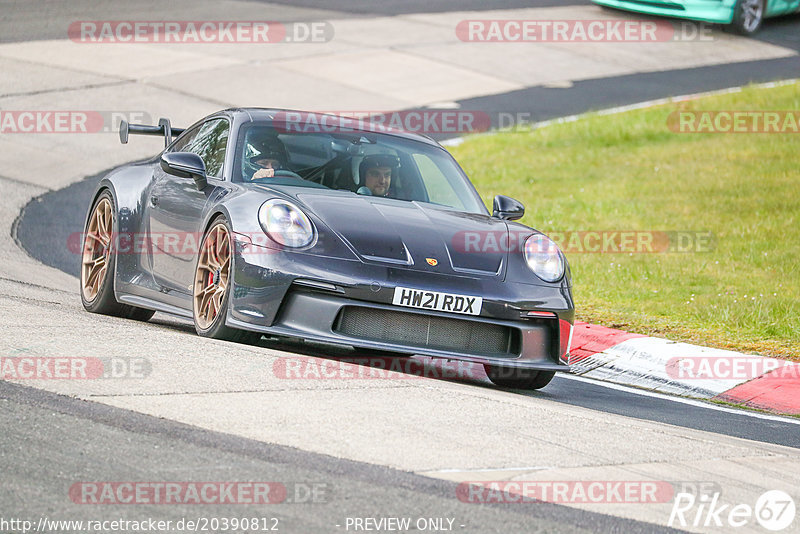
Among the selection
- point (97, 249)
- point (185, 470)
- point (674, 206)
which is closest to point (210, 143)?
point (97, 249)

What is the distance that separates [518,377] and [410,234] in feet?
3.96

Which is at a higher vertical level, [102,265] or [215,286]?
[215,286]

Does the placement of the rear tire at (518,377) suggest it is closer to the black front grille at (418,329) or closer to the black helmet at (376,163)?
the black front grille at (418,329)

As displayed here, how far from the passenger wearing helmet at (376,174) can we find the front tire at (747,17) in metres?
16.8

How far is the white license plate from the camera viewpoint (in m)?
6.38

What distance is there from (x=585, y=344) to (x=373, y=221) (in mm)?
2763

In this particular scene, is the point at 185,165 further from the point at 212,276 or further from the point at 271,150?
the point at 212,276

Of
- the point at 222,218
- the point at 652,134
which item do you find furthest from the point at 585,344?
the point at 652,134

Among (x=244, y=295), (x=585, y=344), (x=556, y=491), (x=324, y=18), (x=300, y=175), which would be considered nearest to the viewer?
(x=556, y=491)

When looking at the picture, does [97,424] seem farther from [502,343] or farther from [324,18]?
[324,18]

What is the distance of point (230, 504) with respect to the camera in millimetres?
4043

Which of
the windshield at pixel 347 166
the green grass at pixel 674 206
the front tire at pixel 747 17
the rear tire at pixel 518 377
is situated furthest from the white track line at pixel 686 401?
the front tire at pixel 747 17

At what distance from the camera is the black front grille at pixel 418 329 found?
638cm

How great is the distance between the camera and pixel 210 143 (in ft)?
26.1
